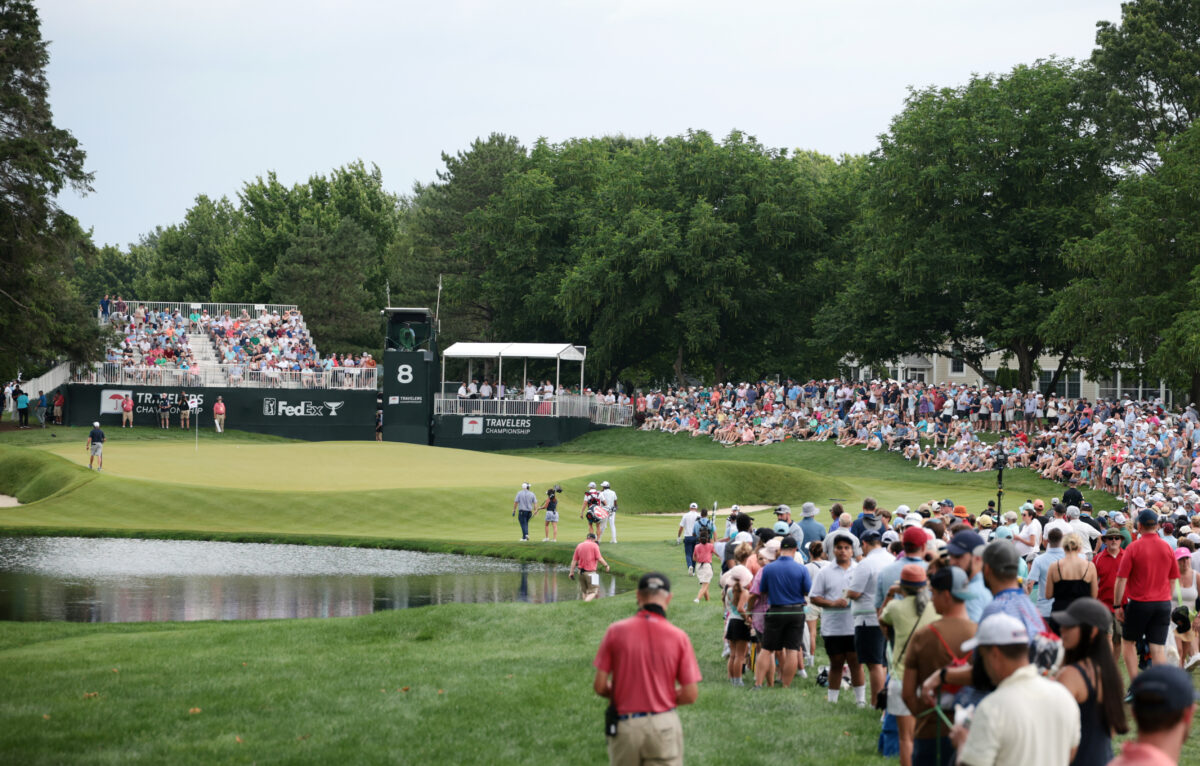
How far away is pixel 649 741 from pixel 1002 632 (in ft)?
7.32

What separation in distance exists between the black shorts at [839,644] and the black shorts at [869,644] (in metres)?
0.39

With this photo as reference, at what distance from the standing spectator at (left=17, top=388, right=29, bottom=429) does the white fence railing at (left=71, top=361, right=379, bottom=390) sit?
1.98 m

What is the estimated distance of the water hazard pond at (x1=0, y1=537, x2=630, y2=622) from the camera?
19.1 m

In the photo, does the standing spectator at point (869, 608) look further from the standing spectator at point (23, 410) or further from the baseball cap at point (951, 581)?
the standing spectator at point (23, 410)

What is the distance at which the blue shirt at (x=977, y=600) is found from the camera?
7684mm

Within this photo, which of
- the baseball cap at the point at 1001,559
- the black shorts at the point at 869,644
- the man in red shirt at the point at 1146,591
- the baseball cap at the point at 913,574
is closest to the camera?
the baseball cap at the point at 1001,559

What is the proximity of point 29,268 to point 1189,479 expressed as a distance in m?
28.1

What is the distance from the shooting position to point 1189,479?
27.8 m

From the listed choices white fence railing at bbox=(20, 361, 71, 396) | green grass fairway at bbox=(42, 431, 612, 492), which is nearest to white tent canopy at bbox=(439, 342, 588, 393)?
green grass fairway at bbox=(42, 431, 612, 492)

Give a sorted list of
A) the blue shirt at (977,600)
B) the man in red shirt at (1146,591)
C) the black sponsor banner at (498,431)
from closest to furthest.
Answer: the blue shirt at (977,600) → the man in red shirt at (1146,591) → the black sponsor banner at (498,431)

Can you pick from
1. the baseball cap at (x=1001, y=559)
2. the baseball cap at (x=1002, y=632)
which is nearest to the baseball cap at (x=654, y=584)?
the baseball cap at (x=1001, y=559)

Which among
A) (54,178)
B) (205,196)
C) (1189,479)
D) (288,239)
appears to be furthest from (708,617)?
(205,196)

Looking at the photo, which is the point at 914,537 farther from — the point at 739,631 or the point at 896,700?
the point at 739,631

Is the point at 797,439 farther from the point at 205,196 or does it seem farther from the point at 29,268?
the point at 205,196
